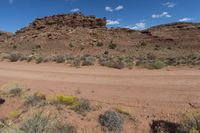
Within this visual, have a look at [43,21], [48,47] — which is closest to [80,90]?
[48,47]

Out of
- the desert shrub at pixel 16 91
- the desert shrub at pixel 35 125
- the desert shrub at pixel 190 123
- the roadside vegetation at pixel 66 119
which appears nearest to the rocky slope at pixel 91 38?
the desert shrub at pixel 16 91

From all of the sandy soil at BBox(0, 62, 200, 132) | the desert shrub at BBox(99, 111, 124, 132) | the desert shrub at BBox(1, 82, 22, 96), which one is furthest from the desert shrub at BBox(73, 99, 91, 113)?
the desert shrub at BBox(1, 82, 22, 96)

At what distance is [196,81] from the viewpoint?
9078 mm

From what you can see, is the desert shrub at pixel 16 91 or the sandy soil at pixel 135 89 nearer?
the sandy soil at pixel 135 89

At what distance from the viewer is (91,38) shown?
4353 cm

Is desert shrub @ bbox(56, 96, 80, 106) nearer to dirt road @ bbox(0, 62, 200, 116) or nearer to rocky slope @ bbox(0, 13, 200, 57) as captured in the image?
dirt road @ bbox(0, 62, 200, 116)

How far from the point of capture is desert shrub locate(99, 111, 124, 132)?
532 cm

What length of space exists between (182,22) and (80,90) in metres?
65.7

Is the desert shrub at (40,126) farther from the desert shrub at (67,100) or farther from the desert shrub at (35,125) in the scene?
the desert shrub at (67,100)

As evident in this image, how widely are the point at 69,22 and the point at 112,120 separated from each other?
51624 mm

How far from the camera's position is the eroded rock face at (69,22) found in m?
54.5

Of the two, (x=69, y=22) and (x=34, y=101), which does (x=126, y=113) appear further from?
(x=69, y=22)

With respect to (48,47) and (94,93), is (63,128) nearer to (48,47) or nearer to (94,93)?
(94,93)

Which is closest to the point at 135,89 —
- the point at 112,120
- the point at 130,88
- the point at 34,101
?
the point at 130,88
